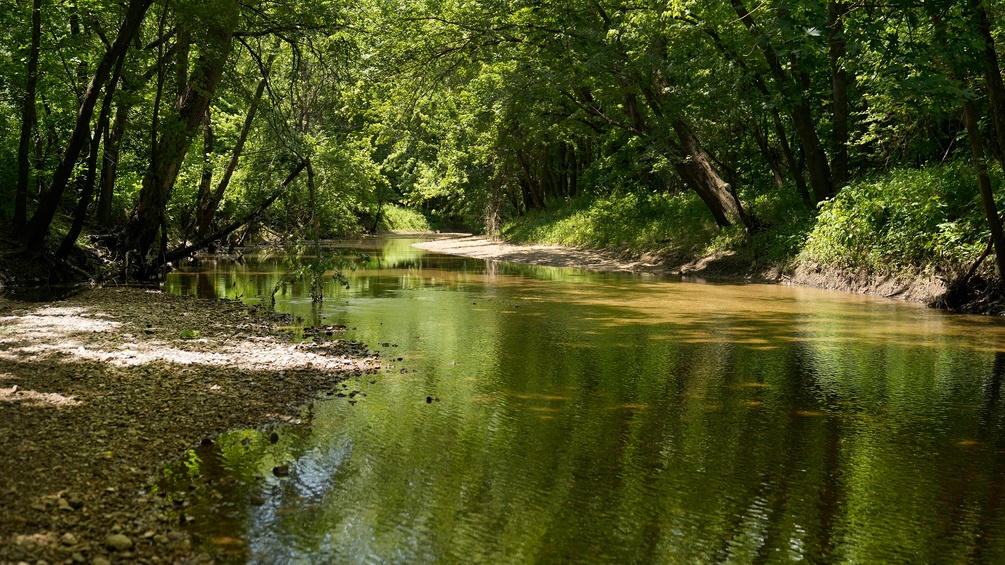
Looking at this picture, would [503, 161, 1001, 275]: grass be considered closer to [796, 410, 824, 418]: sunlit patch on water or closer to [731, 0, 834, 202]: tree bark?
[731, 0, 834, 202]: tree bark

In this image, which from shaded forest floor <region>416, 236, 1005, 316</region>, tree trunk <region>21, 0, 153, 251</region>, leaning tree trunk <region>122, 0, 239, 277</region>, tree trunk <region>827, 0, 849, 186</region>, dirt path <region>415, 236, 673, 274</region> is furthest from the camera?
dirt path <region>415, 236, 673, 274</region>

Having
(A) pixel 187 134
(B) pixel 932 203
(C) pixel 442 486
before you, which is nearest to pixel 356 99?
(A) pixel 187 134

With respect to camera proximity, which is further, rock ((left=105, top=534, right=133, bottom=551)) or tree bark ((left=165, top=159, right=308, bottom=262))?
tree bark ((left=165, top=159, right=308, bottom=262))

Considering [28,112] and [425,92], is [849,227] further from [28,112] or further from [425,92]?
[28,112]

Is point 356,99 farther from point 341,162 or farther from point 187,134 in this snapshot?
point 341,162

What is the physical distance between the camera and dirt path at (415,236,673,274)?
21109 mm

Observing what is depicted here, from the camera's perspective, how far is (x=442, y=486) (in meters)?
4.10

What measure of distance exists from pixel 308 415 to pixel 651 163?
19.5 metres

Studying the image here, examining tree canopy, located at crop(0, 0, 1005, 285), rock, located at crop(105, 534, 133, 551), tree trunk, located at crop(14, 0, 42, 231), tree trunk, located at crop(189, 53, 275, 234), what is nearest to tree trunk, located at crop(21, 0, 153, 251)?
tree canopy, located at crop(0, 0, 1005, 285)

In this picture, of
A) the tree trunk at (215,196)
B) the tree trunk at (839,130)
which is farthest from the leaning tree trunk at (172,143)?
the tree trunk at (839,130)

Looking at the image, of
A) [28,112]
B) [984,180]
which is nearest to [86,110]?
[28,112]

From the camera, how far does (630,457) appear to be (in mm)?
4613

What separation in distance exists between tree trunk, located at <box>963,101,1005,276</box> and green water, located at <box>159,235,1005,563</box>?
159 cm

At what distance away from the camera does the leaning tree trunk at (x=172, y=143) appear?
42.5 feet
